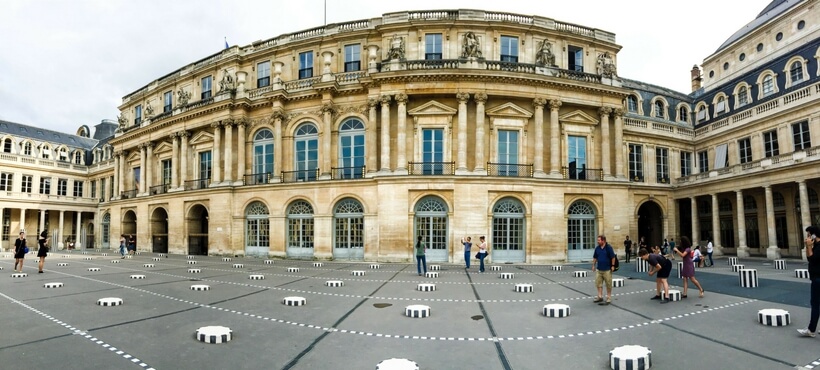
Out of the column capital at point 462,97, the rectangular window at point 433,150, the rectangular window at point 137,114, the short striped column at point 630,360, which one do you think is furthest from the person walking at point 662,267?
the rectangular window at point 137,114

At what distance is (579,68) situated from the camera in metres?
33.0

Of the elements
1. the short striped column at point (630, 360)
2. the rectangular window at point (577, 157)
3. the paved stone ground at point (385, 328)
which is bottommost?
the paved stone ground at point (385, 328)

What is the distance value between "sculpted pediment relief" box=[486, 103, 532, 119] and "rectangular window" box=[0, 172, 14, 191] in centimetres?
5924

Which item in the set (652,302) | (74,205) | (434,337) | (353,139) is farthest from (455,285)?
(74,205)

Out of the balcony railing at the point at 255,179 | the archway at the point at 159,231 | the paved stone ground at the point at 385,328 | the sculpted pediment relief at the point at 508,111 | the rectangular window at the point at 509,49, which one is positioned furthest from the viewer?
the archway at the point at 159,231

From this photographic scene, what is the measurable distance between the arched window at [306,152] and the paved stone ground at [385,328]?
56.4 ft

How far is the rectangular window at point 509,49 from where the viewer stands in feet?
102

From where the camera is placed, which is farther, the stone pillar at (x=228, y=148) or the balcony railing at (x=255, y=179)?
the stone pillar at (x=228, y=148)

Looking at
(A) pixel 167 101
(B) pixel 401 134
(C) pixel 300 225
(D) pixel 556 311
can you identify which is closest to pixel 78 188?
(A) pixel 167 101

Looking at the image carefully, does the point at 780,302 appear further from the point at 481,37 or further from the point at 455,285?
the point at 481,37

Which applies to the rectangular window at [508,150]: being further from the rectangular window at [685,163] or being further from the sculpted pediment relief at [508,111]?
the rectangular window at [685,163]

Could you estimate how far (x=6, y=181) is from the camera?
51.8 m

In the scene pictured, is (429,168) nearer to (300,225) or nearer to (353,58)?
(300,225)

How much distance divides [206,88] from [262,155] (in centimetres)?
1045
